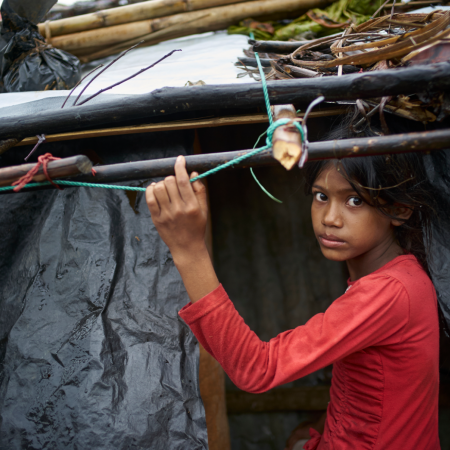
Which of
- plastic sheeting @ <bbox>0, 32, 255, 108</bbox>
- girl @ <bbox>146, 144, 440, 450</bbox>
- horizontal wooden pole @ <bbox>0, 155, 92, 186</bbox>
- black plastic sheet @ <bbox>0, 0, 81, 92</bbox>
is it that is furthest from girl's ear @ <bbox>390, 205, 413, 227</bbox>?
black plastic sheet @ <bbox>0, 0, 81, 92</bbox>

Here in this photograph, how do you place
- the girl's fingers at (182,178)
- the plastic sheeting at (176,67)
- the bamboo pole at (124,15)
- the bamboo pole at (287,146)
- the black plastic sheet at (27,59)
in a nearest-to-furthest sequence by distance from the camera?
the bamboo pole at (287,146) < the girl's fingers at (182,178) < the plastic sheeting at (176,67) < the black plastic sheet at (27,59) < the bamboo pole at (124,15)

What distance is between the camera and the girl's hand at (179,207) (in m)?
0.94

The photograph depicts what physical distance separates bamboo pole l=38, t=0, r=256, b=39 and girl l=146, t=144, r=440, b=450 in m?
1.88

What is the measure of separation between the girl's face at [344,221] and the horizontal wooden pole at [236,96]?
0.39m

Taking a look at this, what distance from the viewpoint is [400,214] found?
128 centimetres

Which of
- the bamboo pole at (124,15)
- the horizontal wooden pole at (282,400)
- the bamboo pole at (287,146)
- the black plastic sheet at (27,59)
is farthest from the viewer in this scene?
the horizontal wooden pole at (282,400)

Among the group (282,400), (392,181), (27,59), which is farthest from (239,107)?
(282,400)

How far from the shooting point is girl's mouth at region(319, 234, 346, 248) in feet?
4.10

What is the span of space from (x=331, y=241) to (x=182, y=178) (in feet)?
2.13

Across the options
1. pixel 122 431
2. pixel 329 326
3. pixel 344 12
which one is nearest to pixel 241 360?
pixel 329 326

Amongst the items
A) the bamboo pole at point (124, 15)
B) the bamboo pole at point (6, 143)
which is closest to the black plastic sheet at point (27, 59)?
the bamboo pole at point (124, 15)

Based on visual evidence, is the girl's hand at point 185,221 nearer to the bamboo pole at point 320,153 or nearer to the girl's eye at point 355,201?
the bamboo pole at point 320,153

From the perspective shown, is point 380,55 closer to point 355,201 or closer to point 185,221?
point 355,201

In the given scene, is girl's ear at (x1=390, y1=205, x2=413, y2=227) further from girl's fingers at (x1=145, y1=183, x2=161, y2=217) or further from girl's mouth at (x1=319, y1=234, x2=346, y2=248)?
girl's fingers at (x1=145, y1=183, x2=161, y2=217)
